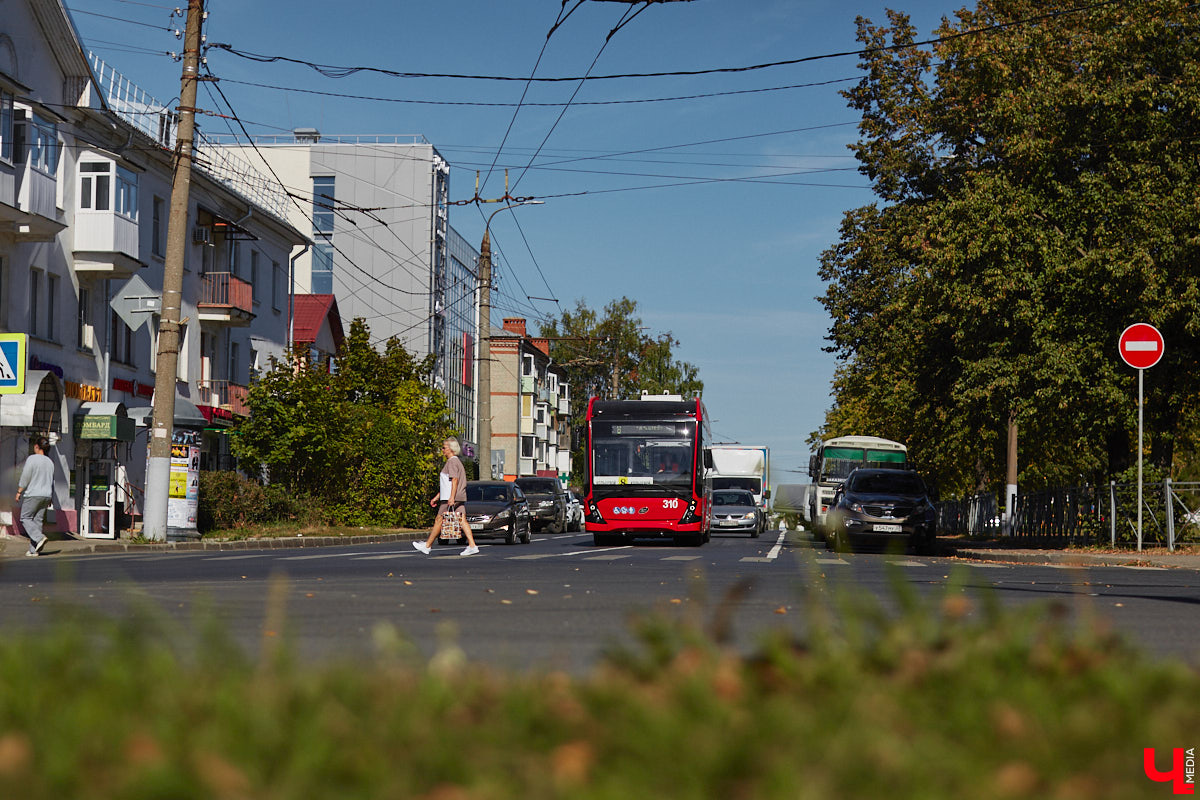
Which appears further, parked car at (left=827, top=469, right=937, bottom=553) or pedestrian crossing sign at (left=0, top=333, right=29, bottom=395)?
parked car at (left=827, top=469, right=937, bottom=553)

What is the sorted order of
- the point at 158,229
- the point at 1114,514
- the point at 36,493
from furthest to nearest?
the point at 158,229
the point at 1114,514
the point at 36,493

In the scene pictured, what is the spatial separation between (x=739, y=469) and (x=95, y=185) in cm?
3241

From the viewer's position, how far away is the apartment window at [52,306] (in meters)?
35.2

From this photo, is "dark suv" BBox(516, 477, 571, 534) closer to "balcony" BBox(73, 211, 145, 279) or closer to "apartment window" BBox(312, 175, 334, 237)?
"balcony" BBox(73, 211, 145, 279)

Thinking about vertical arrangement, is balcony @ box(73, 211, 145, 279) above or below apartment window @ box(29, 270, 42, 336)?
above

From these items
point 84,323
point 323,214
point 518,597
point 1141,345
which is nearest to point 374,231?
point 323,214

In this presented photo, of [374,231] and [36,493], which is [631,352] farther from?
[36,493]

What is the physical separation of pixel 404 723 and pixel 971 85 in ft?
103

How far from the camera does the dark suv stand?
52.3 meters

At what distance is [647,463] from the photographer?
32844mm

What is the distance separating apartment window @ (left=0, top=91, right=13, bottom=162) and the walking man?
887 centimetres

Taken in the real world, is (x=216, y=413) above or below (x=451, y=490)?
above

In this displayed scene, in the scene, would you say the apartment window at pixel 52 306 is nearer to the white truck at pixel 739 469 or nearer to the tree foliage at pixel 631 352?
the white truck at pixel 739 469
